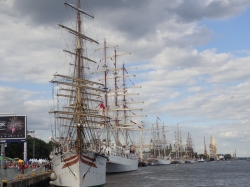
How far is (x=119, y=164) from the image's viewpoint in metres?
75.2

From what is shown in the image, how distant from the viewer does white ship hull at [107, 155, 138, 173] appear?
7129cm

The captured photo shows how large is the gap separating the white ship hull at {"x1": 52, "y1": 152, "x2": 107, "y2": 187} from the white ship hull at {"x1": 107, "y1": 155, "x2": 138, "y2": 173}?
30.6 meters

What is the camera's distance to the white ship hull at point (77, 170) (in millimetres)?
35781

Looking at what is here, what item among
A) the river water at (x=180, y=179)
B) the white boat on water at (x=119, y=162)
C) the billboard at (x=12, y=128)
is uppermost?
the billboard at (x=12, y=128)

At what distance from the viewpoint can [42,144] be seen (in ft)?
387

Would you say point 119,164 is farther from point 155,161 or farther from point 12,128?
point 155,161

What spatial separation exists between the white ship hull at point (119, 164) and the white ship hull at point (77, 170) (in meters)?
30.6

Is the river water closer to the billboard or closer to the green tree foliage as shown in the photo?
the billboard

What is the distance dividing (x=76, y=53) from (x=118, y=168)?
3624 centimetres

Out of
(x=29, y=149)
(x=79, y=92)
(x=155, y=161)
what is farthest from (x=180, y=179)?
(x=155, y=161)

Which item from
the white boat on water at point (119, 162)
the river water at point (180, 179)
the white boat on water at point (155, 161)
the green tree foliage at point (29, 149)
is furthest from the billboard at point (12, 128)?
the white boat on water at point (155, 161)

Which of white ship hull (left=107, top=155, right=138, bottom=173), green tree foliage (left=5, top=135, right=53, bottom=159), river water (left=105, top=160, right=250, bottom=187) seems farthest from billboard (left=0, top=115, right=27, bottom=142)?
green tree foliage (left=5, top=135, right=53, bottom=159)

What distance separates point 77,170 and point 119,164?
4025 cm

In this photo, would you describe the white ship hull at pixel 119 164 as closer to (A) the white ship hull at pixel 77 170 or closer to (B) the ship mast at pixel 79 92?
(B) the ship mast at pixel 79 92
